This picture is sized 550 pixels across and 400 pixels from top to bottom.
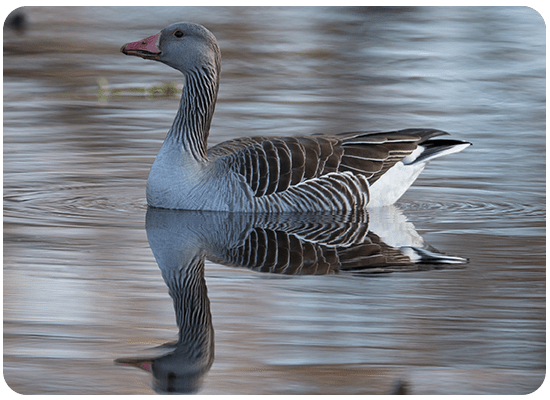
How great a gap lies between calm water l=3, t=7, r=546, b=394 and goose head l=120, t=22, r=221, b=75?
5.60 feet

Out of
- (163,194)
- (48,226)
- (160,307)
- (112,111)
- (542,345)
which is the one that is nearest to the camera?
(542,345)

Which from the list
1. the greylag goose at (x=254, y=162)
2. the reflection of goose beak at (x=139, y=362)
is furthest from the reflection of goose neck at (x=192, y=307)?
the greylag goose at (x=254, y=162)

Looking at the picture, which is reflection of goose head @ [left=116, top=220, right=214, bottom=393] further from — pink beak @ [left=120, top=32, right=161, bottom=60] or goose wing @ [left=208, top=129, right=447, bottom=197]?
pink beak @ [left=120, top=32, right=161, bottom=60]

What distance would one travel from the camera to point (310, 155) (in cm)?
1091

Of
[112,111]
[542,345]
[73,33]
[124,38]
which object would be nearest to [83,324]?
[542,345]

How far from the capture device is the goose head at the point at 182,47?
10680 millimetres

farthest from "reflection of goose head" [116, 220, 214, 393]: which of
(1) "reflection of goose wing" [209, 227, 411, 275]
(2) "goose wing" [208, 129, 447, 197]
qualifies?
(2) "goose wing" [208, 129, 447, 197]

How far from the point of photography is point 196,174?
10648 mm

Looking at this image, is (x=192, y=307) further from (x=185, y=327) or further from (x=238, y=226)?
(x=238, y=226)

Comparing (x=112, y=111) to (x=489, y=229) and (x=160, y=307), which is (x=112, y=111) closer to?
(x=489, y=229)

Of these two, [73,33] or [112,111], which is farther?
[73,33]

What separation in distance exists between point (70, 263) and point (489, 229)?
4.34 metres

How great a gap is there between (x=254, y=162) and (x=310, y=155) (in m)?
0.73

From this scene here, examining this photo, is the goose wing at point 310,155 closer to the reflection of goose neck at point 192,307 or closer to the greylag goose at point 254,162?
the greylag goose at point 254,162
